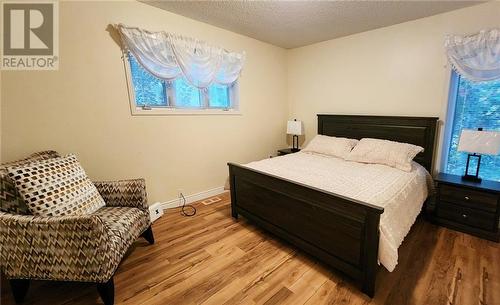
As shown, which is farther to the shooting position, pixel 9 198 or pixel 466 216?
pixel 466 216

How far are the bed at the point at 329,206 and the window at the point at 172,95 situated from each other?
104 centimetres

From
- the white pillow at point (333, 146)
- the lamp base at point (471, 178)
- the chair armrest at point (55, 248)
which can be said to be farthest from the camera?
the white pillow at point (333, 146)

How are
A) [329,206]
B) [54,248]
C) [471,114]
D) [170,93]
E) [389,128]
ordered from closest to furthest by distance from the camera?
[54,248] < [329,206] < [471,114] < [170,93] < [389,128]

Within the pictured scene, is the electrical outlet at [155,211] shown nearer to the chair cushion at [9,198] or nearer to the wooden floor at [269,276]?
the wooden floor at [269,276]

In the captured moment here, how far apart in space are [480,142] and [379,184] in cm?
114

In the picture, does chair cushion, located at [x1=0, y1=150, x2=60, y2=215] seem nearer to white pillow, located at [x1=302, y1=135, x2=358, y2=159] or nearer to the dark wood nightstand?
white pillow, located at [x1=302, y1=135, x2=358, y2=159]

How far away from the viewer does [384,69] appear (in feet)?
9.95

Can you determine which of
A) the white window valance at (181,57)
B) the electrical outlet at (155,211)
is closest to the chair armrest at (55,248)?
the electrical outlet at (155,211)

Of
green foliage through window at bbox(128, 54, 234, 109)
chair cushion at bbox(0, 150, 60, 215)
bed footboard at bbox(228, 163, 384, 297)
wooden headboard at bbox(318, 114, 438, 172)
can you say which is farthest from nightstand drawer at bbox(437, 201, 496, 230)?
chair cushion at bbox(0, 150, 60, 215)

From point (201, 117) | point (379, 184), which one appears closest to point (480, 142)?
point (379, 184)

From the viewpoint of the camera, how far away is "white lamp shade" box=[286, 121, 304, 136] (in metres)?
3.84

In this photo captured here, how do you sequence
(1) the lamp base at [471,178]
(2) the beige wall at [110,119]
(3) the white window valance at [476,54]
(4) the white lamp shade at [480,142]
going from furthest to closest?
(1) the lamp base at [471,178]
(3) the white window valance at [476,54]
(4) the white lamp shade at [480,142]
(2) the beige wall at [110,119]

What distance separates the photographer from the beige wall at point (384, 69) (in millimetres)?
2574

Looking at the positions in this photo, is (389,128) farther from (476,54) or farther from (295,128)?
(295,128)
